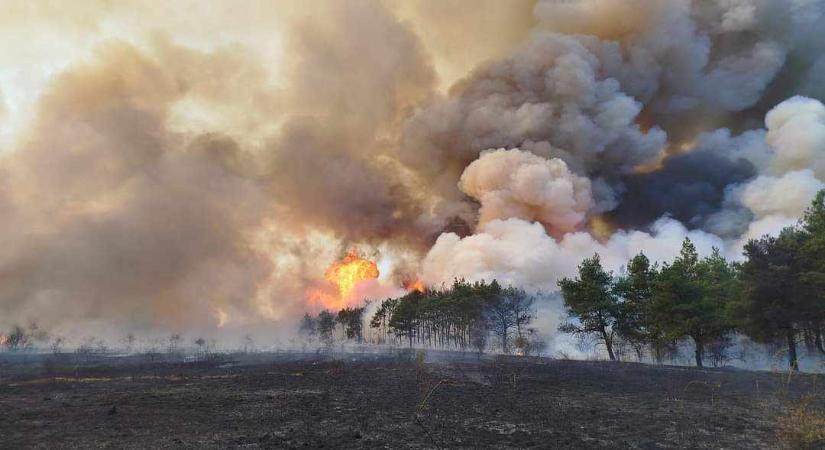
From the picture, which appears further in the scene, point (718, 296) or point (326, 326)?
point (326, 326)

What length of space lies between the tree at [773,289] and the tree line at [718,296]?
0.20ft

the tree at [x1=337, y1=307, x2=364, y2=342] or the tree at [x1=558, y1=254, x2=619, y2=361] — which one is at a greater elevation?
the tree at [x1=558, y1=254, x2=619, y2=361]

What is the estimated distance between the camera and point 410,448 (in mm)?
13969

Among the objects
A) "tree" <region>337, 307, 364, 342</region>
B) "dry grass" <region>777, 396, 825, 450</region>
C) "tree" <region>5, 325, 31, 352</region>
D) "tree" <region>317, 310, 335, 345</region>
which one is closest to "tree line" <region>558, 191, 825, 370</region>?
"dry grass" <region>777, 396, 825, 450</region>

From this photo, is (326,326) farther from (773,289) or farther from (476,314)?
(773,289)

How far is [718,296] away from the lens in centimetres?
4275

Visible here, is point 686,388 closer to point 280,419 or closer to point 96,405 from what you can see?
point 280,419

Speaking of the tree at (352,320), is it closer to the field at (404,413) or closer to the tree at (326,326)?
the tree at (326,326)

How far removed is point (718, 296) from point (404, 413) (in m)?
37.0

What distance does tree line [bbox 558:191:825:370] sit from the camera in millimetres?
34938

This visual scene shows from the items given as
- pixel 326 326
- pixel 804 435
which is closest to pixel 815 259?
pixel 804 435

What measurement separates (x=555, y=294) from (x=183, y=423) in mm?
86560

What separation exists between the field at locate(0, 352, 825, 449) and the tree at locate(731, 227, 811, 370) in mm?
5384

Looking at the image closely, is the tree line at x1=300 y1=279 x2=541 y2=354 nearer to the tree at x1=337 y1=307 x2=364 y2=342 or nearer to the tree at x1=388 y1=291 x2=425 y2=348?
the tree at x1=388 y1=291 x2=425 y2=348
